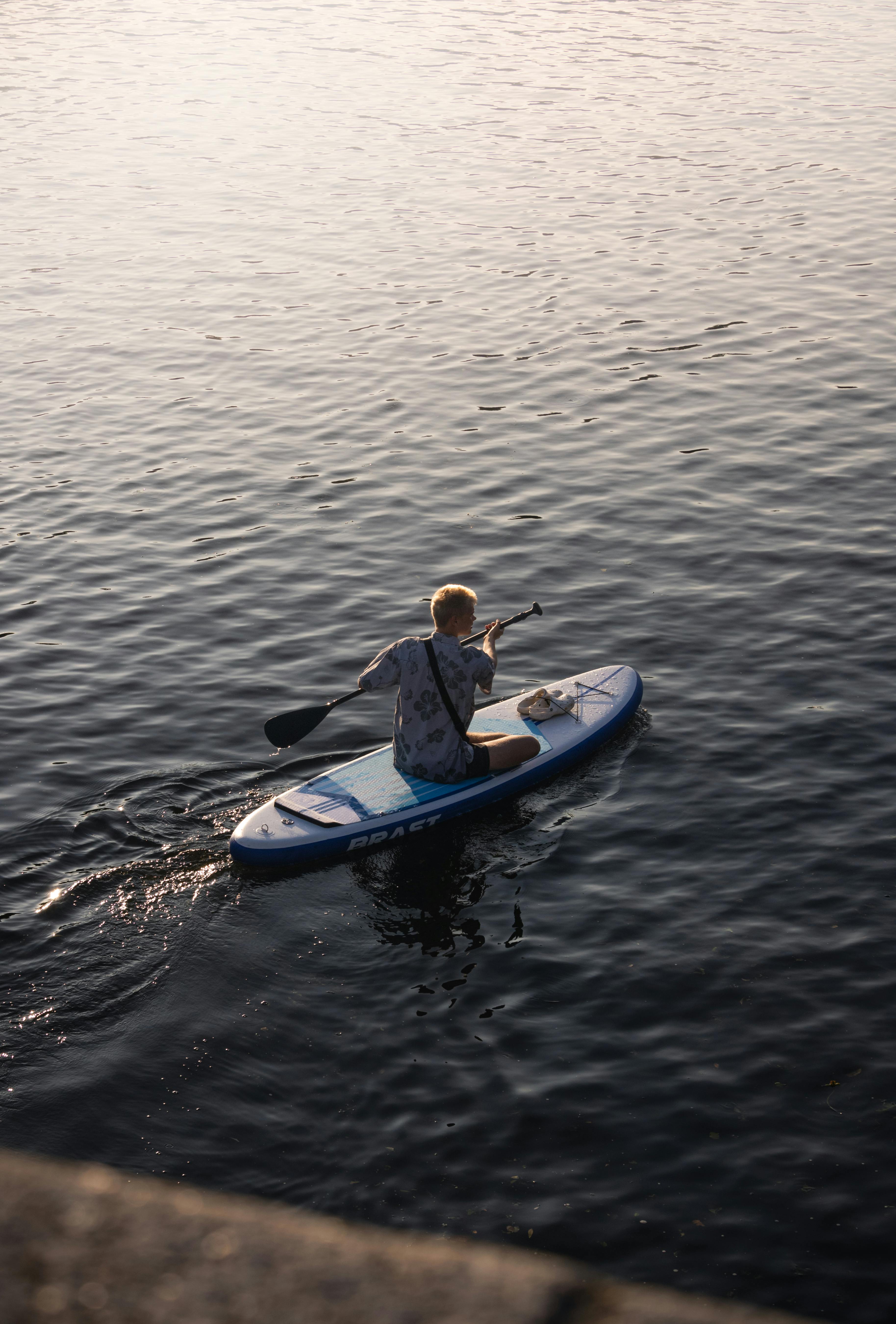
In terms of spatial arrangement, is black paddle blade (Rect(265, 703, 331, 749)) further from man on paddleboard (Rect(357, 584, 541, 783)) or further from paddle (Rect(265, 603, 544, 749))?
man on paddleboard (Rect(357, 584, 541, 783))

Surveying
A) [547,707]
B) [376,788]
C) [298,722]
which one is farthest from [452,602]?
[547,707]

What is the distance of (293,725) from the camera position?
9.52m

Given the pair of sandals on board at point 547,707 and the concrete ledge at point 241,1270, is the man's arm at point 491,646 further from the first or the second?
the concrete ledge at point 241,1270

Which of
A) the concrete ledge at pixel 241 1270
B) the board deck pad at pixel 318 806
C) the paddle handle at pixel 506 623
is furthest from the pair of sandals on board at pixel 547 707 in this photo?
the concrete ledge at pixel 241 1270

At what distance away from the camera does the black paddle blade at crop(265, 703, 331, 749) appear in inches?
370

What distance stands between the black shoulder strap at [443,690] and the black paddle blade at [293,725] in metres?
0.92

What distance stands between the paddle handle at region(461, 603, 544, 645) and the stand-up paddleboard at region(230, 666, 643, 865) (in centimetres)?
64

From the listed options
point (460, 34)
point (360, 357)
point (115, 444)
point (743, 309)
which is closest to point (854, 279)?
point (743, 309)

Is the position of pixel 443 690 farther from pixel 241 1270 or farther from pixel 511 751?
pixel 241 1270

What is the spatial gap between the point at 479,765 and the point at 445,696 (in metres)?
0.63

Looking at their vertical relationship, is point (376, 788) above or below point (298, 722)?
below

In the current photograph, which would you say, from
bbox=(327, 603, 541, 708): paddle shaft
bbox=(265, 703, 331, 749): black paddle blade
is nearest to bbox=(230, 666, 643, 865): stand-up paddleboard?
bbox=(265, 703, 331, 749): black paddle blade

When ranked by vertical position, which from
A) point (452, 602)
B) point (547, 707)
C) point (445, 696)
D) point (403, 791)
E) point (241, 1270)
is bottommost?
point (403, 791)

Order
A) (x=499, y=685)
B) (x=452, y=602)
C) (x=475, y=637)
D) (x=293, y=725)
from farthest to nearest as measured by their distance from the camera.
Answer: (x=499, y=685) → (x=475, y=637) → (x=293, y=725) → (x=452, y=602)
